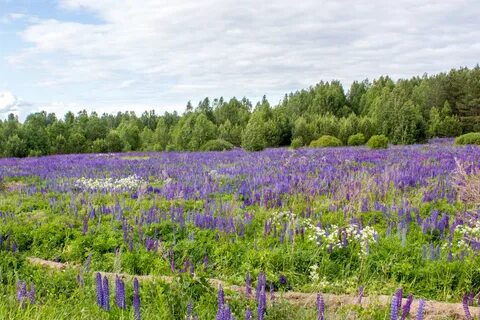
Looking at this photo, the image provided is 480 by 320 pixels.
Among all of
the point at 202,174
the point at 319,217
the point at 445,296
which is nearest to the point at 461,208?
the point at 319,217

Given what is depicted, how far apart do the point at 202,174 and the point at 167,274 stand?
8.68m

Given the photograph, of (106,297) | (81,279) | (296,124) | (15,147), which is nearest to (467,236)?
(106,297)

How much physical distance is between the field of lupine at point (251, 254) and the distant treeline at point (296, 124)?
78.8 ft

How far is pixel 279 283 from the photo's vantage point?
551 centimetres

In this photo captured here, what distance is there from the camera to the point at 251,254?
616 centimetres


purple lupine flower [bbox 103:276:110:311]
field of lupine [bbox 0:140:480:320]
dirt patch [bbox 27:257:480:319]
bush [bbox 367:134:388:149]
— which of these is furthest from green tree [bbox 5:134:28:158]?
purple lupine flower [bbox 103:276:110:311]

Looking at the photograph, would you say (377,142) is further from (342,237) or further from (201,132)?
(201,132)

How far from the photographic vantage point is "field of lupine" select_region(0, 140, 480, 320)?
4.49 m

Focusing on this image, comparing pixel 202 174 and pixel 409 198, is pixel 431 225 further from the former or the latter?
pixel 202 174

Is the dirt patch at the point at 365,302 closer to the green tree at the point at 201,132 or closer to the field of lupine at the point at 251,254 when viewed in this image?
the field of lupine at the point at 251,254

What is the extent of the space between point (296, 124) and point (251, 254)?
4783 cm

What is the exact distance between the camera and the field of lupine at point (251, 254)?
4.49m

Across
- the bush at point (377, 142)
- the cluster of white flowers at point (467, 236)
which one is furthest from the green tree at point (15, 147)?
the cluster of white flowers at point (467, 236)

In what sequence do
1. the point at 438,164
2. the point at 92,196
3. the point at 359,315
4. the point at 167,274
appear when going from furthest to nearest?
the point at 438,164 < the point at 92,196 < the point at 167,274 < the point at 359,315
